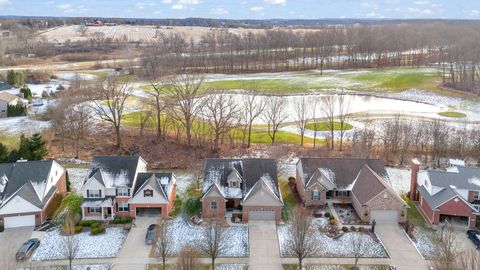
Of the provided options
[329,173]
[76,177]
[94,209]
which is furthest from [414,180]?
[76,177]

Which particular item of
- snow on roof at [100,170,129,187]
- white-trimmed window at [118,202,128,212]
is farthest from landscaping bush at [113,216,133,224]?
snow on roof at [100,170,129,187]

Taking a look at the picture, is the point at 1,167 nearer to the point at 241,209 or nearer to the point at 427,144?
the point at 241,209

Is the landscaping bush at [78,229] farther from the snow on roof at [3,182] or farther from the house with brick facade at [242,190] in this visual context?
the house with brick facade at [242,190]

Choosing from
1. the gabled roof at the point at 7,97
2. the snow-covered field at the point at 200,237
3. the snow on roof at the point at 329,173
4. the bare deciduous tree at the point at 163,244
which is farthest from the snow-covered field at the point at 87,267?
the gabled roof at the point at 7,97

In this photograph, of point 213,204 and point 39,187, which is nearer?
point 213,204

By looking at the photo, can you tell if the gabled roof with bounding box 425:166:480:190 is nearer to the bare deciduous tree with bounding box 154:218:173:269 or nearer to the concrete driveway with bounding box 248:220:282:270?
the concrete driveway with bounding box 248:220:282:270

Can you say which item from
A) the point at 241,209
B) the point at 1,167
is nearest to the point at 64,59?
the point at 1,167

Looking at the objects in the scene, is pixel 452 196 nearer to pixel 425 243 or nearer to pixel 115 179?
pixel 425 243
